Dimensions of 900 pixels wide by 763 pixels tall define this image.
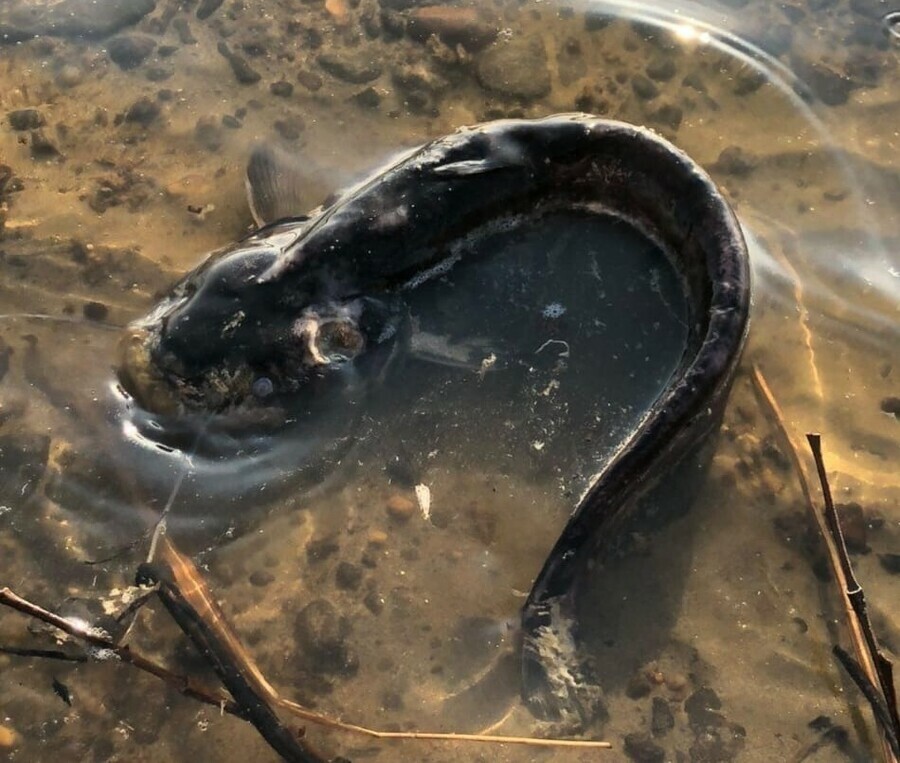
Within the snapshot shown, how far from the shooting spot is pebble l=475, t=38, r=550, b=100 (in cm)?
514

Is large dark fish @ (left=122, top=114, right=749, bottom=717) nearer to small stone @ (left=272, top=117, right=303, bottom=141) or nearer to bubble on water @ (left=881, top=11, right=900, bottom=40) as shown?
small stone @ (left=272, top=117, right=303, bottom=141)

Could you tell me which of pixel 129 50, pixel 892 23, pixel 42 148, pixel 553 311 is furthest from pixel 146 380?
pixel 892 23

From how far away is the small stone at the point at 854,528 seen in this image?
4051 millimetres

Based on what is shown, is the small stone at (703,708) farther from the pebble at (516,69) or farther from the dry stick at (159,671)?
the pebble at (516,69)

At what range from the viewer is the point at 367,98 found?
5.19 m

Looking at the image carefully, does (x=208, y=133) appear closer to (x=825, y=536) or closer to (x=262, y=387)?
(x=262, y=387)

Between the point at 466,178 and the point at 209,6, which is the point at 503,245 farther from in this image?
the point at 209,6

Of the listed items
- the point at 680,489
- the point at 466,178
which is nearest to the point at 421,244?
the point at 466,178

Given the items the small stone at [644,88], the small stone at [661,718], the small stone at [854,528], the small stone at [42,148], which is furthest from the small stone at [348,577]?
the small stone at [644,88]

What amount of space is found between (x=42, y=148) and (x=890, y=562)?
515 cm

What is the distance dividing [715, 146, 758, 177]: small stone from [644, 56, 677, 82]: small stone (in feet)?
2.11

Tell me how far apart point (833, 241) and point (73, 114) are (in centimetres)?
453

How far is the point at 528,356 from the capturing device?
4398 millimetres

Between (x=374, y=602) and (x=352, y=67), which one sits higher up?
(x=352, y=67)
